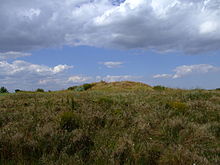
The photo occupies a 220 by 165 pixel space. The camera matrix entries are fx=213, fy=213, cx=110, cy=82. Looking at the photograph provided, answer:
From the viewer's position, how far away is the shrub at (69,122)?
243 inches

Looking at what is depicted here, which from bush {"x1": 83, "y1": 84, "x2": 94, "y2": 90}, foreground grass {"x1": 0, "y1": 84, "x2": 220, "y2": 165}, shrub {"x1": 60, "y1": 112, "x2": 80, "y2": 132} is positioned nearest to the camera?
foreground grass {"x1": 0, "y1": 84, "x2": 220, "y2": 165}

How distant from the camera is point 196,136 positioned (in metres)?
5.69

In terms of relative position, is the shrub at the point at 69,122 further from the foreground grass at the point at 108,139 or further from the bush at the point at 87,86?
the bush at the point at 87,86

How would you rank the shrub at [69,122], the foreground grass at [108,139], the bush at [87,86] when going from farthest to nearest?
1. the bush at [87,86]
2. the shrub at [69,122]
3. the foreground grass at [108,139]

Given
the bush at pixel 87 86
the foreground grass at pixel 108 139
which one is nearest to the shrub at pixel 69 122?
the foreground grass at pixel 108 139

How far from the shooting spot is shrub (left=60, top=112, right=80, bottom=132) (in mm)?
6184

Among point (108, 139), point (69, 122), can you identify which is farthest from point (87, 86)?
point (108, 139)

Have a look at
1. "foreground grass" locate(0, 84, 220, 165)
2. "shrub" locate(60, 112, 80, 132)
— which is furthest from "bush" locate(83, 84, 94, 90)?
"shrub" locate(60, 112, 80, 132)

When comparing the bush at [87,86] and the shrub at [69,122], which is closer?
the shrub at [69,122]

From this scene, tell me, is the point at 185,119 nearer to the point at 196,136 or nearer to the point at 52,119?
the point at 196,136

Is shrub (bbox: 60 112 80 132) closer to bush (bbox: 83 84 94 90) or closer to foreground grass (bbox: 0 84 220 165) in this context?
foreground grass (bbox: 0 84 220 165)

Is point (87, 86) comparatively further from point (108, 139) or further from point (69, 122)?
point (108, 139)

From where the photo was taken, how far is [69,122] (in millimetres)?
6375

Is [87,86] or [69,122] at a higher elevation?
[87,86]
